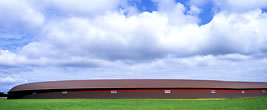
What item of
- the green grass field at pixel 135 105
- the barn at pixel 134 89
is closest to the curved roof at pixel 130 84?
the barn at pixel 134 89

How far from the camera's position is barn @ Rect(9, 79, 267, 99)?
42406mm

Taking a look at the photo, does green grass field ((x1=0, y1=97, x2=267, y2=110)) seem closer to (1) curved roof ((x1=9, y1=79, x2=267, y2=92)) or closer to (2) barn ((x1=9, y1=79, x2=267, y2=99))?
(2) barn ((x1=9, y1=79, x2=267, y2=99))

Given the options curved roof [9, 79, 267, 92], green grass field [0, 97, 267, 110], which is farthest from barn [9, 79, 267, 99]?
green grass field [0, 97, 267, 110]

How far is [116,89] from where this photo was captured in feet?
140

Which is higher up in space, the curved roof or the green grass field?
the curved roof

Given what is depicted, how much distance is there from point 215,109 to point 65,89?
96.7 ft

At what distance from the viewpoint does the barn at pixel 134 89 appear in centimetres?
4241

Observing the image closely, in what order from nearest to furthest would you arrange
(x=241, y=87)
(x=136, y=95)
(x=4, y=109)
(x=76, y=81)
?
(x=4, y=109) → (x=136, y=95) → (x=76, y=81) → (x=241, y=87)

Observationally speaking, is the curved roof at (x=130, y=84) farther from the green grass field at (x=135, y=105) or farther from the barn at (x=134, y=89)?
the green grass field at (x=135, y=105)

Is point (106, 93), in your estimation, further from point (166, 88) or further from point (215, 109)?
point (215, 109)

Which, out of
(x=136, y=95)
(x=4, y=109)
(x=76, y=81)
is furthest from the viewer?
(x=76, y=81)

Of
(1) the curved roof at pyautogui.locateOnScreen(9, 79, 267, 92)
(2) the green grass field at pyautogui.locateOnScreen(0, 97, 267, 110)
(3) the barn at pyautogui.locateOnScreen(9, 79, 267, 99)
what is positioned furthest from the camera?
(1) the curved roof at pyautogui.locateOnScreen(9, 79, 267, 92)

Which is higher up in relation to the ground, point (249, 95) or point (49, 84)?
point (49, 84)

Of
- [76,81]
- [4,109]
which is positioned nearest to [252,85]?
[76,81]
